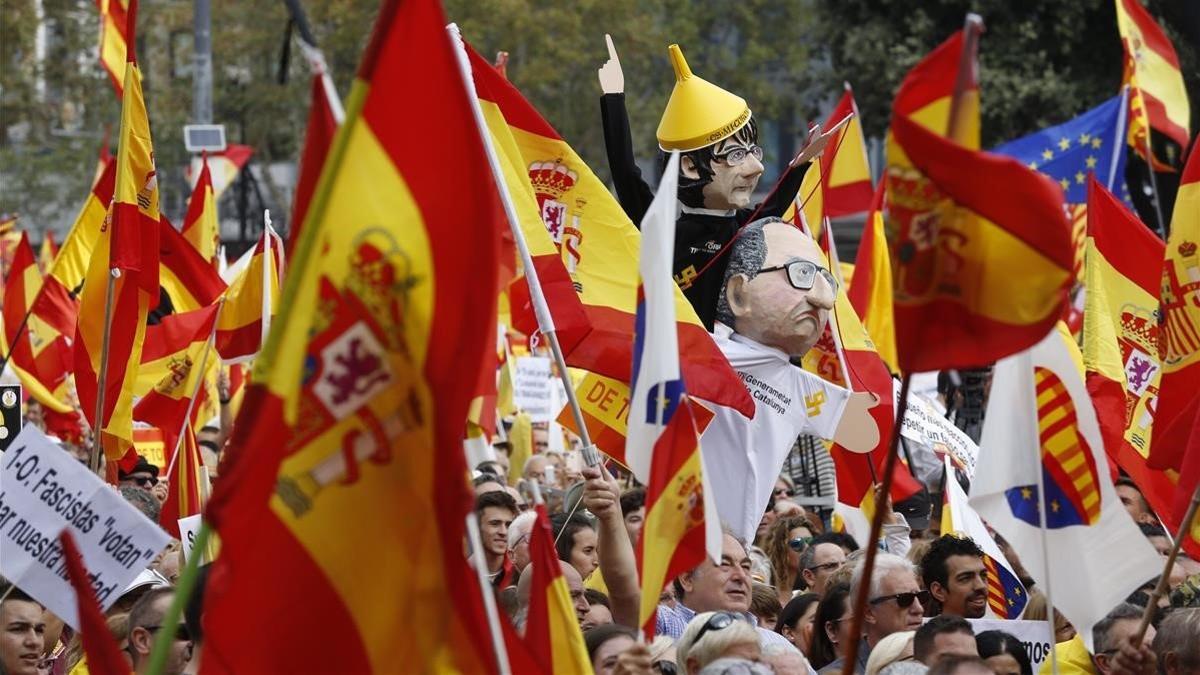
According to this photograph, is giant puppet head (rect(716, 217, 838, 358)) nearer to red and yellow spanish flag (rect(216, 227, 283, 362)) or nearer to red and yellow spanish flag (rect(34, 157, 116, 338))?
red and yellow spanish flag (rect(216, 227, 283, 362))

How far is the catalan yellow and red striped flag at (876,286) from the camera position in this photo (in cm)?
1177

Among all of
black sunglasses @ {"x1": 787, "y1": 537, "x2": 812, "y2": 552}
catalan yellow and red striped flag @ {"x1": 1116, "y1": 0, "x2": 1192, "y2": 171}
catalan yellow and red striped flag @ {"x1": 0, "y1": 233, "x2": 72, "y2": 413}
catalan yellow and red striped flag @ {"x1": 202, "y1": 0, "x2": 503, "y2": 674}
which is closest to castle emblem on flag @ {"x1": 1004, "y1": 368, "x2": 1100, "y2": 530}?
catalan yellow and red striped flag @ {"x1": 202, "y1": 0, "x2": 503, "y2": 674}

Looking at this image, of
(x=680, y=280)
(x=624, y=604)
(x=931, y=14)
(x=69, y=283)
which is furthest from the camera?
(x=931, y=14)

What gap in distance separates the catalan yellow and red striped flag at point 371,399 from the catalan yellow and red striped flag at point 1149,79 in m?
12.5

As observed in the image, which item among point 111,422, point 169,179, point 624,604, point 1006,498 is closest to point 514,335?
point 111,422

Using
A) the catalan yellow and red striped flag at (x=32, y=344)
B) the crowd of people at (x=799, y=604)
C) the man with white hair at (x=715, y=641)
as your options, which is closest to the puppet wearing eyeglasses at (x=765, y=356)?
the crowd of people at (x=799, y=604)

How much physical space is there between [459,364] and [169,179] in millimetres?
33369

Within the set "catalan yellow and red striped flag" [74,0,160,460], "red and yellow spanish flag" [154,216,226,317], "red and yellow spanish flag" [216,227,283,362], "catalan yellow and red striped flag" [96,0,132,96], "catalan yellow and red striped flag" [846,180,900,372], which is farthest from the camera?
"catalan yellow and red striped flag" [96,0,132,96]

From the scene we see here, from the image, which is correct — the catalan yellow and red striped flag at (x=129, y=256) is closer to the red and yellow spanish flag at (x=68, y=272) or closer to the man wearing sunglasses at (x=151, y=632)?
the man wearing sunglasses at (x=151, y=632)

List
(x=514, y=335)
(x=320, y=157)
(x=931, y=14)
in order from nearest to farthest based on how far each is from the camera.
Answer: (x=320, y=157), (x=514, y=335), (x=931, y=14)

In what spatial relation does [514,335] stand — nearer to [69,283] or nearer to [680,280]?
[69,283]

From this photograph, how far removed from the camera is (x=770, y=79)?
124ft

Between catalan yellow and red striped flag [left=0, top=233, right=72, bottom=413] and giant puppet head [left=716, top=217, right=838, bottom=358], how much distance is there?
240 inches

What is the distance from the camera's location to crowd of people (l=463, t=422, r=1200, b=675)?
21.1 ft
